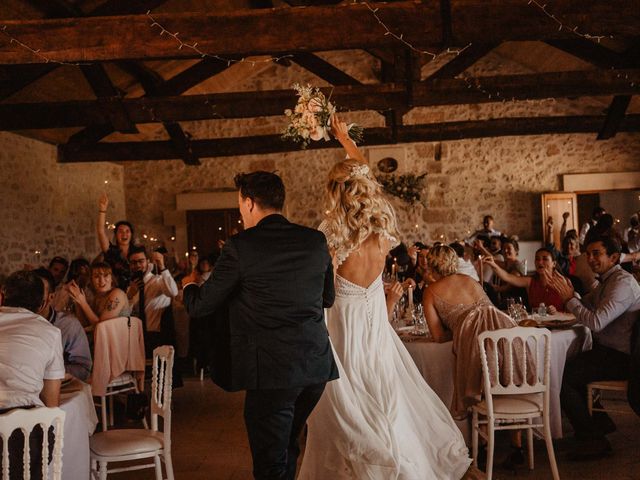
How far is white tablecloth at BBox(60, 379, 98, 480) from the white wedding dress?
3.44 feet

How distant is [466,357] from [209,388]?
3607 mm

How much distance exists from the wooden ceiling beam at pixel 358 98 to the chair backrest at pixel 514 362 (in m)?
5.28

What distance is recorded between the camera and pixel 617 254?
432 cm

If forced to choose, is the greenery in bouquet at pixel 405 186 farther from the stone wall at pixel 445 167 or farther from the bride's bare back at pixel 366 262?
the bride's bare back at pixel 366 262

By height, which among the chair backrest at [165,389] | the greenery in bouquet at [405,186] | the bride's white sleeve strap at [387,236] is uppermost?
the greenery in bouquet at [405,186]

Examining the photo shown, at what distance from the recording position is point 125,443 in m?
3.35

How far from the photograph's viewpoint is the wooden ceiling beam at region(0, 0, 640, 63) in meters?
5.38

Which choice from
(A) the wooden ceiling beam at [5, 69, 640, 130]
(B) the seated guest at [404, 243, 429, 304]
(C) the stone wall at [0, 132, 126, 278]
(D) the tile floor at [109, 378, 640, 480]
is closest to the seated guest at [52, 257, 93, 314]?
(D) the tile floor at [109, 378, 640, 480]

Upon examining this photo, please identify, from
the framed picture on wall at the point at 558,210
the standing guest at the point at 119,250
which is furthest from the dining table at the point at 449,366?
the framed picture on wall at the point at 558,210

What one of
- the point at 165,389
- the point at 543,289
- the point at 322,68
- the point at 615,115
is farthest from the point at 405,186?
the point at 165,389

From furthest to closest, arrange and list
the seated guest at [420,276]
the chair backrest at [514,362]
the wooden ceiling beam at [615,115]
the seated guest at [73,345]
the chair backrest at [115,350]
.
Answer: the wooden ceiling beam at [615,115]
the seated guest at [420,276]
the chair backrest at [115,350]
the seated guest at [73,345]
the chair backrest at [514,362]

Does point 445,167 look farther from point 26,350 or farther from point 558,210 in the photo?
point 26,350

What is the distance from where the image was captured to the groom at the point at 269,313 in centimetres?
247

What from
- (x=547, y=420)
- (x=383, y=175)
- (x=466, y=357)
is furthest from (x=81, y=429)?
(x=383, y=175)
